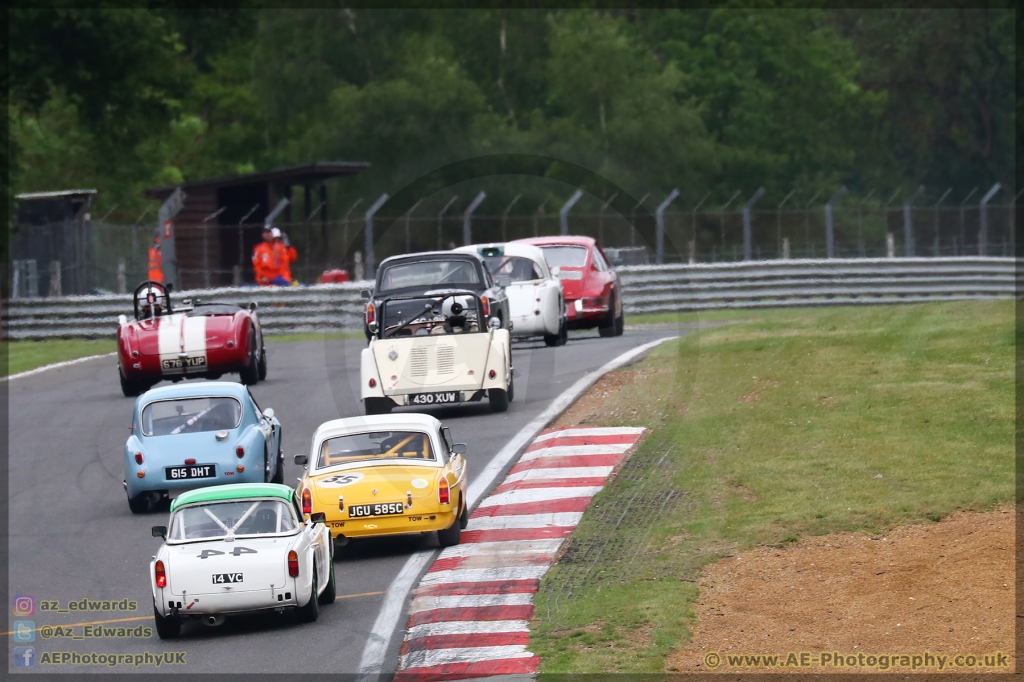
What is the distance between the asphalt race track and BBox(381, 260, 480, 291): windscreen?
166 centimetres

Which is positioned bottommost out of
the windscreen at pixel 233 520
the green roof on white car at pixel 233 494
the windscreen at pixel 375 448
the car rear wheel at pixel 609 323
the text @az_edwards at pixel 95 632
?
the text @az_edwards at pixel 95 632

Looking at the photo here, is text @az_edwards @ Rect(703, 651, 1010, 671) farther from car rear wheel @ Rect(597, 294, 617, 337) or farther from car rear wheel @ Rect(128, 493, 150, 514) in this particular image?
car rear wheel @ Rect(597, 294, 617, 337)

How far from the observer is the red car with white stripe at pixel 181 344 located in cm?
1967

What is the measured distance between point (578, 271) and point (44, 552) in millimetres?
11563

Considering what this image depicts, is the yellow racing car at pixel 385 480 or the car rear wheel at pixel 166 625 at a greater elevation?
the yellow racing car at pixel 385 480

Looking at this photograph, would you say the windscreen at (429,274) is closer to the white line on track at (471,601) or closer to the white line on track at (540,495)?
the white line on track at (540,495)

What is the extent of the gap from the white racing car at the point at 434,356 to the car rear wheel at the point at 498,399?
1cm

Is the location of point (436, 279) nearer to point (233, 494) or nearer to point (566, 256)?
point (566, 256)

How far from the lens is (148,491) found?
14.8 metres

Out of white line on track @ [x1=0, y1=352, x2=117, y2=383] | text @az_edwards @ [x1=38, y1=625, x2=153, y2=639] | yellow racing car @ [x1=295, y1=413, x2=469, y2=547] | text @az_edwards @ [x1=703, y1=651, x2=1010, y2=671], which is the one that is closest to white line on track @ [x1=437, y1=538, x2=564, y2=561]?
yellow racing car @ [x1=295, y1=413, x2=469, y2=547]

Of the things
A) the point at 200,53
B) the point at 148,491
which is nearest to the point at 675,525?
the point at 148,491

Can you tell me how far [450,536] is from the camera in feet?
42.5

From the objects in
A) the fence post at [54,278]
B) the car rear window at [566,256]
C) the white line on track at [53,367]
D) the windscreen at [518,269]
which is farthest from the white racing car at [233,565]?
the fence post at [54,278]

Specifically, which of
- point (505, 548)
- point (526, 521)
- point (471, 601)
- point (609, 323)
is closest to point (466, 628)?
point (471, 601)
